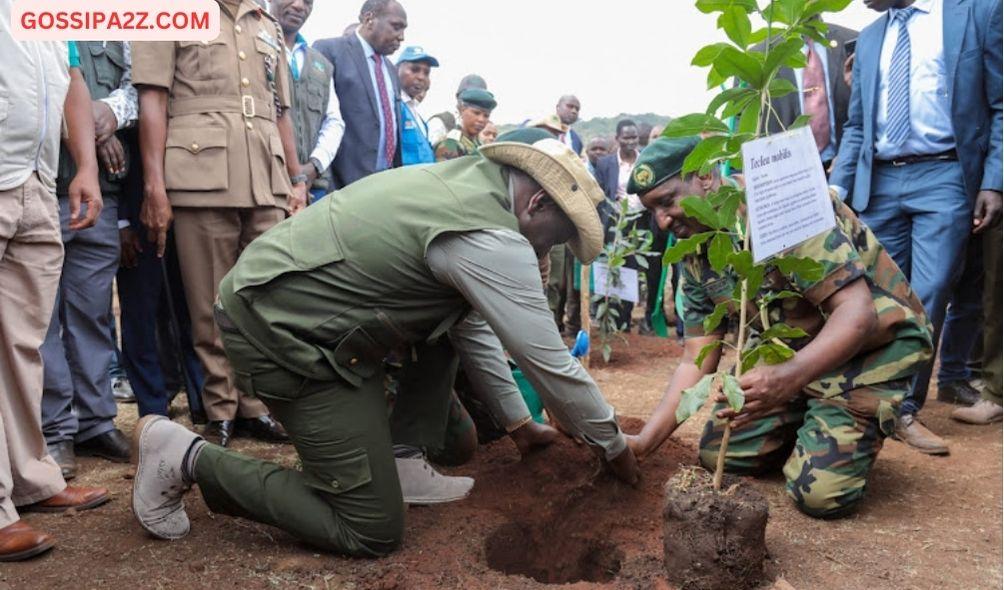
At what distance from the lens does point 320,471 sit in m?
2.34

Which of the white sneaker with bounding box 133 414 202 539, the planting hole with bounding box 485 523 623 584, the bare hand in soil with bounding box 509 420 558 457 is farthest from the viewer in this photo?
the bare hand in soil with bounding box 509 420 558 457

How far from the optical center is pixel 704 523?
205 cm

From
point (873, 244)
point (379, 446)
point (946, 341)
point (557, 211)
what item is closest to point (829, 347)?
point (873, 244)

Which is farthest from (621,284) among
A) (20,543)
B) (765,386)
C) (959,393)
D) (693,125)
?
(20,543)

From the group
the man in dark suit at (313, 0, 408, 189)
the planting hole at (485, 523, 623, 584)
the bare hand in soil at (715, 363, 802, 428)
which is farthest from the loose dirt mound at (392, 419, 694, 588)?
the man in dark suit at (313, 0, 408, 189)

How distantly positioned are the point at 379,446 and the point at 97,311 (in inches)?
53.6

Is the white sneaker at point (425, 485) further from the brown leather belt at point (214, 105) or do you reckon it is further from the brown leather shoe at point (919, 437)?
the brown leather shoe at point (919, 437)

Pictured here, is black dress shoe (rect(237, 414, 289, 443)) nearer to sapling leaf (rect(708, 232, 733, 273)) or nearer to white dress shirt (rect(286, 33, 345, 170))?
white dress shirt (rect(286, 33, 345, 170))

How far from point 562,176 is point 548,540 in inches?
46.8

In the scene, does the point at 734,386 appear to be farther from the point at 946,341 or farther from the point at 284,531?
the point at 946,341

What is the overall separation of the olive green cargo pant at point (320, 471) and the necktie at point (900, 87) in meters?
2.74

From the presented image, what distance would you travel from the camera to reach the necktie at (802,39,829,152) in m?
4.64

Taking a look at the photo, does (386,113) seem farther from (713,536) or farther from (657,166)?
(713,536)

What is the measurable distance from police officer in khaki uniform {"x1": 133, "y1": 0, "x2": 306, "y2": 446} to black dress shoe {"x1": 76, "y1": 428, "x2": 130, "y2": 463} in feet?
1.09
